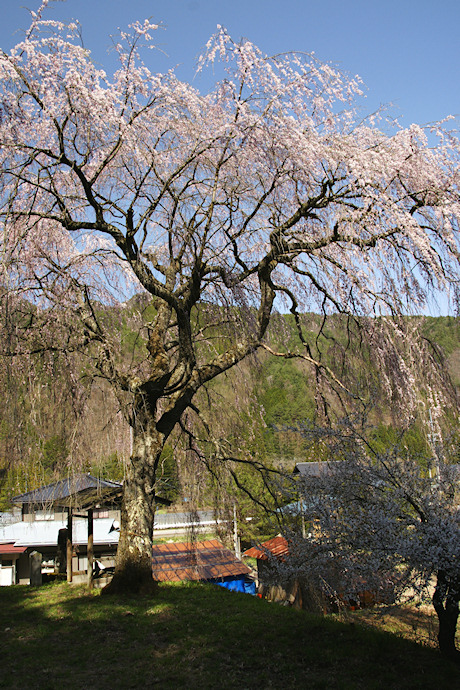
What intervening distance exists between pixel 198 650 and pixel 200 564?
705cm

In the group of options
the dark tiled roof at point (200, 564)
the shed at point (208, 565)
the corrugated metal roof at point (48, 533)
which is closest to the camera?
the dark tiled roof at point (200, 564)

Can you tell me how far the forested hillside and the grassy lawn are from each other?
1585 millimetres

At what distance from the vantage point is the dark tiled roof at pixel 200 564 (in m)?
10.7

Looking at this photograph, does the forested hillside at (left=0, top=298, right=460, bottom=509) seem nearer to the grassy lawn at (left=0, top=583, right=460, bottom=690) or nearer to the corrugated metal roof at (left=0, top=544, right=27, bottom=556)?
the grassy lawn at (left=0, top=583, right=460, bottom=690)

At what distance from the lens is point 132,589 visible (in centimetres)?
639

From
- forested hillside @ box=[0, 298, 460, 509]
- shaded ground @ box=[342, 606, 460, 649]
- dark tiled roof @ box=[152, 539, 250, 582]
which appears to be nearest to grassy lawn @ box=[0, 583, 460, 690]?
shaded ground @ box=[342, 606, 460, 649]

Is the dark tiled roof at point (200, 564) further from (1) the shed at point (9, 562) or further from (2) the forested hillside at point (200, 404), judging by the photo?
(1) the shed at point (9, 562)

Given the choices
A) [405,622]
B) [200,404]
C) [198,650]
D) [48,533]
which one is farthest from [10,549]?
[198,650]

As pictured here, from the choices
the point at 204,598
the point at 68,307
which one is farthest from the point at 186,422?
the point at 68,307

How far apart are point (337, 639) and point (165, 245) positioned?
20.1 ft

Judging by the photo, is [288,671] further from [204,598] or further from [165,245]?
[165,245]

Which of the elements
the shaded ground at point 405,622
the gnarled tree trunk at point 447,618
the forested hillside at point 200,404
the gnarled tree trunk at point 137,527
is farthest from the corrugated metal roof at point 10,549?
the gnarled tree trunk at point 447,618

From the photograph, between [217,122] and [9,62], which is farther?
[217,122]

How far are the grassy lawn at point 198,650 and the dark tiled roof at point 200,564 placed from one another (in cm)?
469
